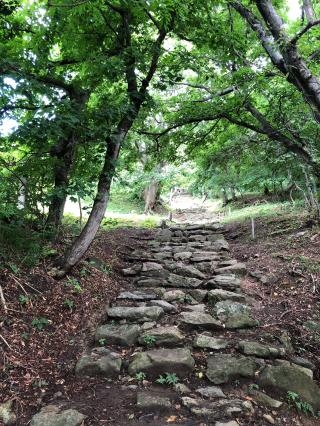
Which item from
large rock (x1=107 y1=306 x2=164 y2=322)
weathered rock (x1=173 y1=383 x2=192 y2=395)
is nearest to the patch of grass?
large rock (x1=107 y1=306 x2=164 y2=322)

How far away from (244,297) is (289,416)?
2595 millimetres

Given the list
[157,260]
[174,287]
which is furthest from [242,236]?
[174,287]

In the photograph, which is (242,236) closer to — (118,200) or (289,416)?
(289,416)

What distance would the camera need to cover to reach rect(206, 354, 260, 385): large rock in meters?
3.49

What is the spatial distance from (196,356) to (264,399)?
3.08 ft

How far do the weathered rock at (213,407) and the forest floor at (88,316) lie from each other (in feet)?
0.95

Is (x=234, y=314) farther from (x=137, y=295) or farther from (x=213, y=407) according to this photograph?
(x=213, y=407)

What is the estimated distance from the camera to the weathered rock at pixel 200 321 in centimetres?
458

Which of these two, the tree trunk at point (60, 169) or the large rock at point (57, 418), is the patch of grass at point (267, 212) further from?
the large rock at point (57, 418)

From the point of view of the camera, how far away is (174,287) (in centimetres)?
614

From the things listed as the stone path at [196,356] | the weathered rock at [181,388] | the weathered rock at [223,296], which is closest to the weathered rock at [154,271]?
the stone path at [196,356]

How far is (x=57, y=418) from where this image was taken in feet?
9.13

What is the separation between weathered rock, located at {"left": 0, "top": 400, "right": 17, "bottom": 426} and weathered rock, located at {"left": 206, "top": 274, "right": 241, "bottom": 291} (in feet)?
13.0

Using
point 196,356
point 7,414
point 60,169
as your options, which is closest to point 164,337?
point 196,356
